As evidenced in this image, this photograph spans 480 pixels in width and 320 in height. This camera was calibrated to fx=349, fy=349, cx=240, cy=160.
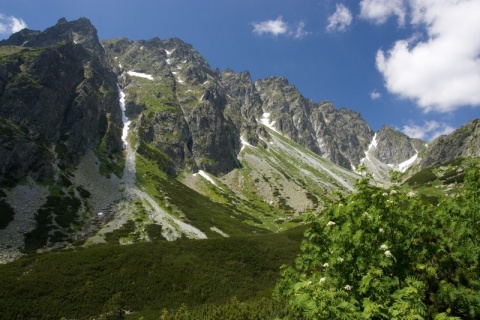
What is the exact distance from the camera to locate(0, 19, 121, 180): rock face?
106500mm

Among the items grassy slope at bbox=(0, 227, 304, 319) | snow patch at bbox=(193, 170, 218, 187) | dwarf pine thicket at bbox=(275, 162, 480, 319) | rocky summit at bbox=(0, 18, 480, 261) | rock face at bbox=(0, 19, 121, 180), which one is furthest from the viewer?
snow patch at bbox=(193, 170, 218, 187)

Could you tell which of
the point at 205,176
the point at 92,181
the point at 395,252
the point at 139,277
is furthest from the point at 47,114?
the point at 395,252

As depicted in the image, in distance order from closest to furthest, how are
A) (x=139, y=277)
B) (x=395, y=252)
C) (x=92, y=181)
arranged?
(x=395, y=252), (x=139, y=277), (x=92, y=181)

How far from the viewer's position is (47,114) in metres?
138

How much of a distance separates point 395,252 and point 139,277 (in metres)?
36.0

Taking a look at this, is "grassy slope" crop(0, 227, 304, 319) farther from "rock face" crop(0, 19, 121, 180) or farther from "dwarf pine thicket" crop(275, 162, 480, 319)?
"rock face" crop(0, 19, 121, 180)

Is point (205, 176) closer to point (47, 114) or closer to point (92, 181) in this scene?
point (92, 181)

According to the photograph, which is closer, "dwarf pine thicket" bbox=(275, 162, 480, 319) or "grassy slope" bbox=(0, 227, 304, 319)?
"dwarf pine thicket" bbox=(275, 162, 480, 319)

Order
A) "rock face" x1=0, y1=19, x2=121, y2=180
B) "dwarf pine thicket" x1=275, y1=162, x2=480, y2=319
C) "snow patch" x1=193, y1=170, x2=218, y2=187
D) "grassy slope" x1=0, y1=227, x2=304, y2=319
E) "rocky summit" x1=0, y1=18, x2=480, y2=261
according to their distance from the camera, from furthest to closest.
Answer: "snow patch" x1=193, y1=170, x2=218, y2=187 → "rock face" x1=0, y1=19, x2=121, y2=180 → "rocky summit" x1=0, y1=18, x2=480, y2=261 → "grassy slope" x1=0, y1=227, x2=304, y2=319 → "dwarf pine thicket" x1=275, y1=162, x2=480, y2=319

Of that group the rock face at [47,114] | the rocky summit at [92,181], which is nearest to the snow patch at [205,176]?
the rocky summit at [92,181]

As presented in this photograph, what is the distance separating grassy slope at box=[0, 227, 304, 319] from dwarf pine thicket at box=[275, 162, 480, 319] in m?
24.7

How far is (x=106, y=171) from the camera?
12988 centimetres

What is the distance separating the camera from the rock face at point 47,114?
10650 cm

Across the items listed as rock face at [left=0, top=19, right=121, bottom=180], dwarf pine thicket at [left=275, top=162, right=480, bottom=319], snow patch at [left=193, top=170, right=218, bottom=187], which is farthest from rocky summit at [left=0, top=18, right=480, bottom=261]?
dwarf pine thicket at [left=275, top=162, right=480, bottom=319]
